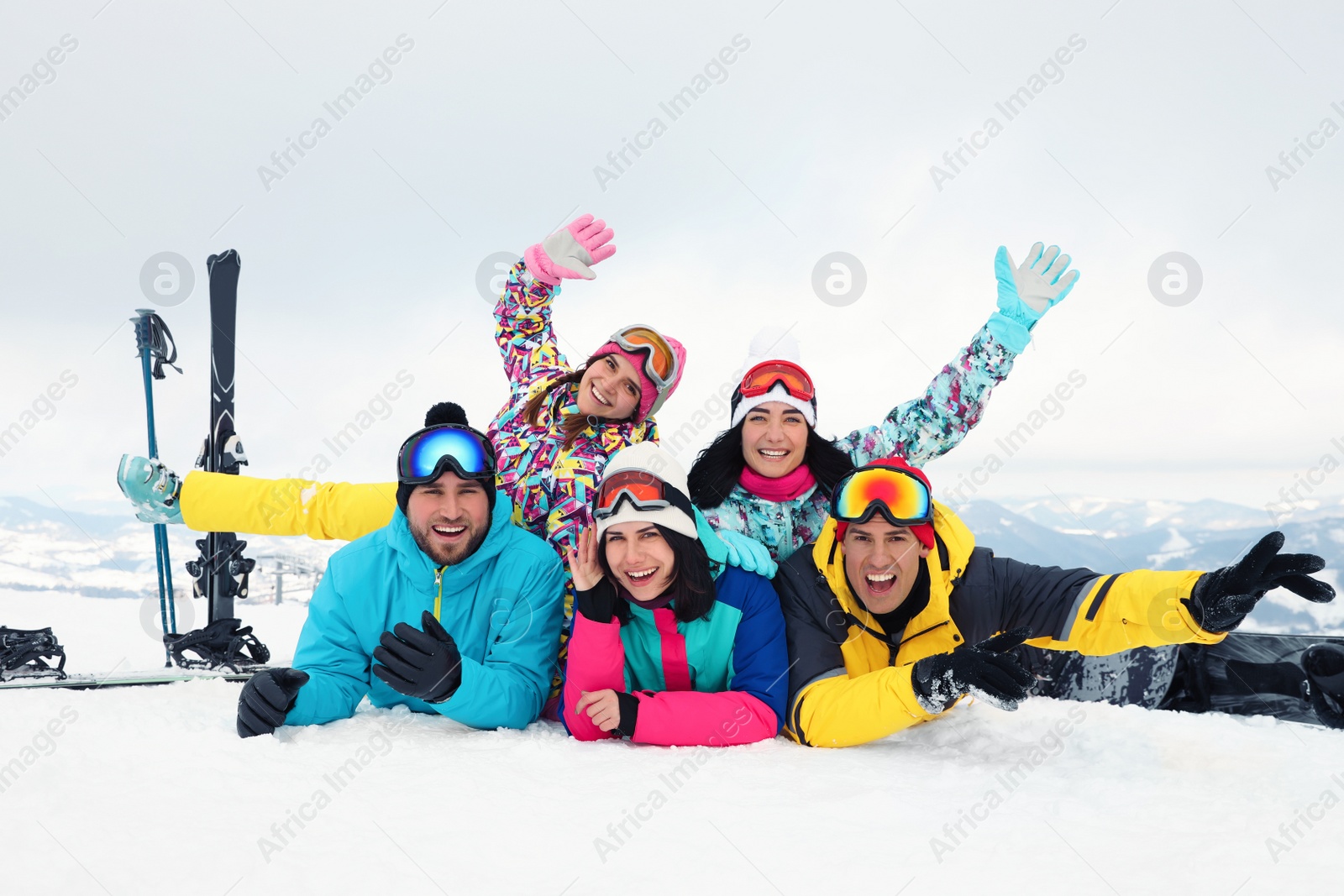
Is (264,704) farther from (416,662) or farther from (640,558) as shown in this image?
(640,558)

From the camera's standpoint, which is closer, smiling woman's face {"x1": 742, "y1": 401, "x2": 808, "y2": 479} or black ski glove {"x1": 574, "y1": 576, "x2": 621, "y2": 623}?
black ski glove {"x1": 574, "y1": 576, "x2": 621, "y2": 623}

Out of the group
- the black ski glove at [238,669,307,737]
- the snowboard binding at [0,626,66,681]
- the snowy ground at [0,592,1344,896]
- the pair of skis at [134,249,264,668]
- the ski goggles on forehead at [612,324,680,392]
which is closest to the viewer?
the snowy ground at [0,592,1344,896]

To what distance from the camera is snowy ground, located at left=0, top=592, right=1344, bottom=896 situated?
Answer: 1.64m

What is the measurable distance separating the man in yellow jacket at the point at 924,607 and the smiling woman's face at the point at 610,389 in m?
0.92

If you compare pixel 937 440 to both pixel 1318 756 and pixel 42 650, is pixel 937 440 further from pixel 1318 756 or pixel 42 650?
pixel 42 650

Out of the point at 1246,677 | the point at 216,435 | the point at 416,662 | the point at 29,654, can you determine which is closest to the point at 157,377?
the point at 216,435

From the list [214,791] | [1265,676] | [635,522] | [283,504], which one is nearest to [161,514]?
[283,504]

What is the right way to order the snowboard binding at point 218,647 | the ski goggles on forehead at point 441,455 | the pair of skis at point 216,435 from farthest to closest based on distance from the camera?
1. the pair of skis at point 216,435
2. the snowboard binding at point 218,647
3. the ski goggles on forehead at point 441,455

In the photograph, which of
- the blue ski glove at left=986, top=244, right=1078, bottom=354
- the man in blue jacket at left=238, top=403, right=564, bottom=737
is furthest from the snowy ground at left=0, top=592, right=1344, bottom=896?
the blue ski glove at left=986, top=244, right=1078, bottom=354

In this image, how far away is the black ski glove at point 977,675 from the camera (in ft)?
7.10

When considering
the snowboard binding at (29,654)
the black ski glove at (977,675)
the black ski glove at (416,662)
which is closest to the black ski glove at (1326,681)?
the black ski glove at (977,675)

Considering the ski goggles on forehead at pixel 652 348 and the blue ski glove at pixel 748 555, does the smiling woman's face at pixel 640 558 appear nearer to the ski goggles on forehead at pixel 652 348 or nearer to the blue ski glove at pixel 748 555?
the blue ski glove at pixel 748 555

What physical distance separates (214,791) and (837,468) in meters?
2.30

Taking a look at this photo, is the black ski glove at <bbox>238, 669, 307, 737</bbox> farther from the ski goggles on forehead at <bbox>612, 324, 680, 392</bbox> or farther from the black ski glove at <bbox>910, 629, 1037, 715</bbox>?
the black ski glove at <bbox>910, 629, 1037, 715</bbox>
